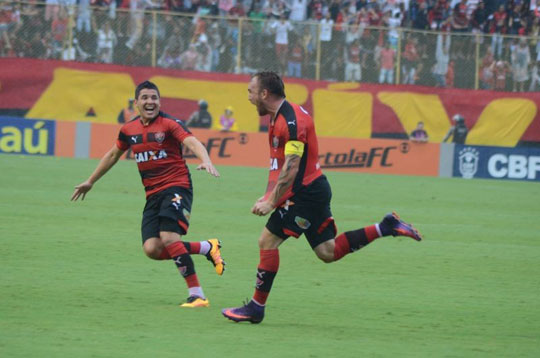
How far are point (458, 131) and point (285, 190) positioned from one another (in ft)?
71.8

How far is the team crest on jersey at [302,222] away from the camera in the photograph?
7145mm

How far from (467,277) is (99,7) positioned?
18688 millimetres

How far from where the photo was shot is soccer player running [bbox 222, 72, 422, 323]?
6.86m

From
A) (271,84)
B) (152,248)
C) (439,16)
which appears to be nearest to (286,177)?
(271,84)

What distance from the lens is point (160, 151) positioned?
7.98 m

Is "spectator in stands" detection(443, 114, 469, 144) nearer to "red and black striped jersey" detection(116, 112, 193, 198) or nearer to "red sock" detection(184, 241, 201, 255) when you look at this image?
"red sock" detection(184, 241, 201, 255)

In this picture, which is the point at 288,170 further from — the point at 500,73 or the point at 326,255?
the point at 500,73

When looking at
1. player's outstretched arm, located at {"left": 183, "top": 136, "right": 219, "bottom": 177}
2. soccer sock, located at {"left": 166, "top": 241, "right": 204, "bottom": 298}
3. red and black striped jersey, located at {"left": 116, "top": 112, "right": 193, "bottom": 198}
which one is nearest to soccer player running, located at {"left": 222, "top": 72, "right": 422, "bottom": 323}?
player's outstretched arm, located at {"left": 183, "top": 136, "right": 219, "bottom": 177}

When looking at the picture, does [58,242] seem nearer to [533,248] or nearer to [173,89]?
[533,248]

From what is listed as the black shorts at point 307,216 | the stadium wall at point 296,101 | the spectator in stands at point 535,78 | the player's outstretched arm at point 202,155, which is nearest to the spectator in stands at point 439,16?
the stadium wall at point 296,101

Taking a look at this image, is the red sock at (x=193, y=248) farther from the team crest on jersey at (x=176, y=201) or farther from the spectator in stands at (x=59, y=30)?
the spectator in stands at (x=59, y=30)

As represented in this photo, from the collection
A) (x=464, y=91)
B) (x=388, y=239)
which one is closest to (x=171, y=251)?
(x=388, y=239)

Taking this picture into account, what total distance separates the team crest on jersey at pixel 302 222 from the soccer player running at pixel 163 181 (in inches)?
39.1

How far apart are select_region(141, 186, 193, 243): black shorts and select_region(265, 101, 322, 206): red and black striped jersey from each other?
3.27 feet
